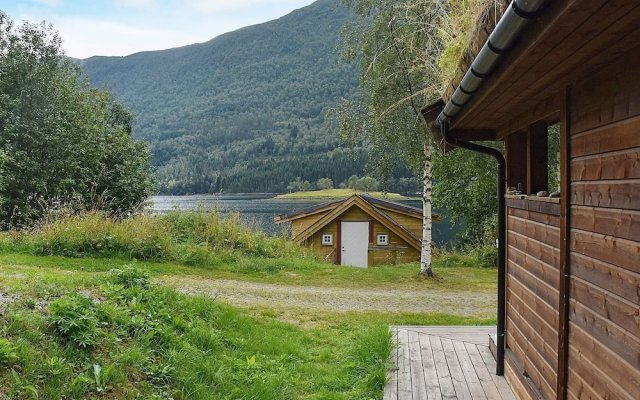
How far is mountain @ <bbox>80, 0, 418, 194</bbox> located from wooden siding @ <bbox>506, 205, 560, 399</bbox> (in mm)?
8960

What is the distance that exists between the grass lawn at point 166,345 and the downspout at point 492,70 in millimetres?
1302

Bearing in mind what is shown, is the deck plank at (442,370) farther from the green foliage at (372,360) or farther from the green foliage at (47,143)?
the green foliage at (47,143)

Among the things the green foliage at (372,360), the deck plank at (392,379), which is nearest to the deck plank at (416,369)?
the deck plank at (392,379)

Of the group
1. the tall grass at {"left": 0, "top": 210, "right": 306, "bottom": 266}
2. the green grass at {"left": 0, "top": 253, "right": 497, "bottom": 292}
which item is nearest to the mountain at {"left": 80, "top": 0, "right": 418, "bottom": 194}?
the green grass at {"left": 0, "top": 253, "right": 497, "bottom": 292}

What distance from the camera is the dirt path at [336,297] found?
8773mm

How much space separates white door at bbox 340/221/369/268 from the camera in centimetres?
1831

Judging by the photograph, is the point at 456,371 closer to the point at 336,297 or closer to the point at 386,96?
the point at 336,297

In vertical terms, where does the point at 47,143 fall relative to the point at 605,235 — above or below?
above

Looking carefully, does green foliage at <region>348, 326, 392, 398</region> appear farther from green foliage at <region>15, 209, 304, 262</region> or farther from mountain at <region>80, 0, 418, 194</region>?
mountain at <region>80, 0, 418, 194</region>

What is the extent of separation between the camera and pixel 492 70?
2.48m

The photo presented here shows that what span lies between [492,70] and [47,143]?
19.2m

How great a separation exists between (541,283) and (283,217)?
15.9 m

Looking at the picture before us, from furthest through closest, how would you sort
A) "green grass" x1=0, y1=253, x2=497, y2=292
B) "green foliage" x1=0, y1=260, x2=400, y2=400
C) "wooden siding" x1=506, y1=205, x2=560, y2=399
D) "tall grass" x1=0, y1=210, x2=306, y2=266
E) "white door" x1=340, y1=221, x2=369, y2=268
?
"white door" x1=340, y1=221, x2=369, y2=268 → "tall grass" x1=0, y1=210, x2=306, y2=266 → "green grass" x1=0, y1=253, x2=497, y2=292 → "green foliage" x1=0, y1=260, x2=400, y2=400 → "wooden siding" x1=506, y1=205, x2=560, y2=399

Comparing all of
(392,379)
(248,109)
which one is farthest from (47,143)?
(248,109)
